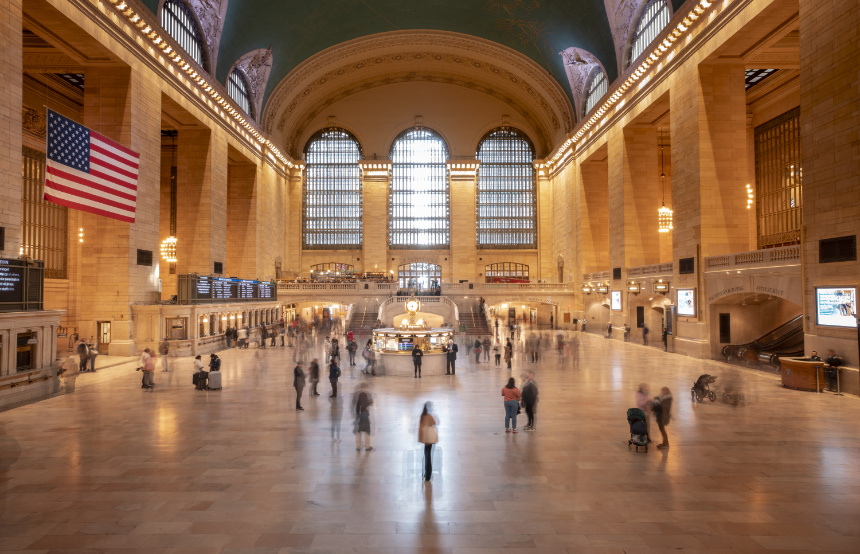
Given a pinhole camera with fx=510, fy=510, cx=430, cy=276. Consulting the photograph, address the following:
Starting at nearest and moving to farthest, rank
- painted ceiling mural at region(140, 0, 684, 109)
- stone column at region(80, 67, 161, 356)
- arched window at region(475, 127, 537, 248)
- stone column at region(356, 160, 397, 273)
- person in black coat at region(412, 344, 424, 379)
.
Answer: person in black coat at region(412, 344, 424, 379) → stone column at region(80, 67, 161, 356) → painted ceiling mural at region(140, 0, 684, 109) → stone column at region(356, 160, 397, 273) → arched window at region(475, 127, 537, 248)

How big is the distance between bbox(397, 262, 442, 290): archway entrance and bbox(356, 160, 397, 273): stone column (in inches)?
73.8

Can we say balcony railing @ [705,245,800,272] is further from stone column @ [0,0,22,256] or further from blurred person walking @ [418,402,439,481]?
stone column @ [0,0,22,256]

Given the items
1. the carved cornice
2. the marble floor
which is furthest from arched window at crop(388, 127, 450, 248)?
the marble floor

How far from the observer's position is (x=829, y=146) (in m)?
13.6

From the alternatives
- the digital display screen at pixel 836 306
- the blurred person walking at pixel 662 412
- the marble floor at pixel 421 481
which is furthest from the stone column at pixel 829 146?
the blurred person walking at pixel 662 412

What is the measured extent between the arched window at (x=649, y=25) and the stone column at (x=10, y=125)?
79.9ft

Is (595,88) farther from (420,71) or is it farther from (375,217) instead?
(375,217)

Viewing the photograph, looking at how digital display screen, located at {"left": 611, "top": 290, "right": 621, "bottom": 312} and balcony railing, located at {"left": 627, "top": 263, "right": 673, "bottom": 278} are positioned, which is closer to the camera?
balcony railing, located at {"left": 627, "top": 263, "right": 673, "bottom": 278}

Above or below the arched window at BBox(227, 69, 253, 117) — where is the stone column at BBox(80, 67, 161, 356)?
below

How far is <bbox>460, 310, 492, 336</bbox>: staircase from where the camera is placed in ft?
98.2

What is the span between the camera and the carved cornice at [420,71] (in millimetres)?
39594

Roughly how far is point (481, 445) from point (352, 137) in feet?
146

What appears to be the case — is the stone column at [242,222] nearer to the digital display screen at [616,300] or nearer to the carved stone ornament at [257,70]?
the carved stone ornament at [257,70]

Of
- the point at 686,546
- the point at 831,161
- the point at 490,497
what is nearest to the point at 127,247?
the point at 490,497
